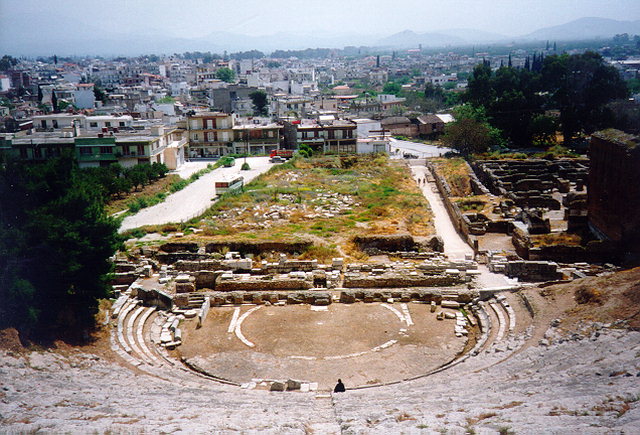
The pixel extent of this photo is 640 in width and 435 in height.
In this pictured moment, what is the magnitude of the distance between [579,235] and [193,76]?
154 m

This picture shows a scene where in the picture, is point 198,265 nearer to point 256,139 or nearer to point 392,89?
point 256,139

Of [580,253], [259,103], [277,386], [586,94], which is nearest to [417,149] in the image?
[586,94]

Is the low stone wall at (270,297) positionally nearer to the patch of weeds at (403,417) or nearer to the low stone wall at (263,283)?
the low stone wall at (263,283)

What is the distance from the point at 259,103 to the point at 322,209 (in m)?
64.1

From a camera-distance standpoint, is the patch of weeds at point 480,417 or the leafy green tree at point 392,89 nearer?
the patch of weeds at point 480,417

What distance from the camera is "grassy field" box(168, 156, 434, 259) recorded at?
30.3 metres

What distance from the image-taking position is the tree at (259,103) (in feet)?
316

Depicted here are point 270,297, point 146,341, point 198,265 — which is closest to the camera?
point 146,341

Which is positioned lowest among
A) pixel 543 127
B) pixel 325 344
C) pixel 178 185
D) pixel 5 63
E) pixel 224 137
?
pixel 325 344

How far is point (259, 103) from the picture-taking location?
97.0 meters

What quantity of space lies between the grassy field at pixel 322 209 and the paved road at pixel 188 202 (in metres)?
1.91

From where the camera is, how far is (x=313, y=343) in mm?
18047

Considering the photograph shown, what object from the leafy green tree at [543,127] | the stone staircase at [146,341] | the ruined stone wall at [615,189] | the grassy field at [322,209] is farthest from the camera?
the leafy green tree at [543,127]

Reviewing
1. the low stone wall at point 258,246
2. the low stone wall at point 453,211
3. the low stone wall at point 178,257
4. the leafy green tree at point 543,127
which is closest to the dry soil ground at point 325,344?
the low stone wall at point 178,257
